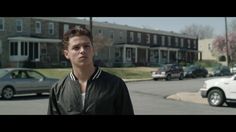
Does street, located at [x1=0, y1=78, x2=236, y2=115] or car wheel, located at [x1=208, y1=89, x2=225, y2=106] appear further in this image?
car wheel, located at [x1=208, y1=89, x2=225, y2=106]

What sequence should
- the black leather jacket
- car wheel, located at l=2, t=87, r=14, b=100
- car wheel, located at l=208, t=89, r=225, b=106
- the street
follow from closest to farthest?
the black leather jacket
the street
car wheel, located at l=208, t=89, r=225, b=106
car wheel, located at l=2, t=87, r=14, b=100

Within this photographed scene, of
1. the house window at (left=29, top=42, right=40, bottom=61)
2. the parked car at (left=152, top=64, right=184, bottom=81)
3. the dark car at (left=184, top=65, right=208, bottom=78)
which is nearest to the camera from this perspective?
the parked car at (left=152, top=64, right=184, bottom=81)

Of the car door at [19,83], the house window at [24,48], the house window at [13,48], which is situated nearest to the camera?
the car door at [19,83]

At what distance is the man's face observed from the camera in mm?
2064

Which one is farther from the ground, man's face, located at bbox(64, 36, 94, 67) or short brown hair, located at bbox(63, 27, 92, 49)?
short brown hair, located at bbox(63, 27, 92, 49)

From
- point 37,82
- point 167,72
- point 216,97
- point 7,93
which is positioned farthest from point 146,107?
point 167,72

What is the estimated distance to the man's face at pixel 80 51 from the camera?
2064 millimetres

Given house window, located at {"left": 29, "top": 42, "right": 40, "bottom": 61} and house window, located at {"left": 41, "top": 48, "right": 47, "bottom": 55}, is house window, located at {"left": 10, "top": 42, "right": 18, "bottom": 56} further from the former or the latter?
house window, located at {"left": 41, "top": 48, "right": 47, "bottom": 55}

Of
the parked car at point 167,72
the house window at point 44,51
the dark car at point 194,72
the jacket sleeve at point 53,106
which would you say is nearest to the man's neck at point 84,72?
the jacket sleeve at point 53,106

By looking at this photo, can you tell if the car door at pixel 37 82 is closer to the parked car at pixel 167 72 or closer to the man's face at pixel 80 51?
the man's face at pixel 80 51

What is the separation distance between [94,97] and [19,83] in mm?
15089

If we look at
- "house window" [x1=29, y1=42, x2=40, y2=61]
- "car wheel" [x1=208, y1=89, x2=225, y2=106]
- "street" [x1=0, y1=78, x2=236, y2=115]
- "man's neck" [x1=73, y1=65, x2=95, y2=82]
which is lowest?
"street" [x1=0, y1=78, x2=236, y2=115]

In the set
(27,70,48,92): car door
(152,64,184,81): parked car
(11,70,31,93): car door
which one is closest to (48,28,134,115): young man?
(11,70,31,93): car door

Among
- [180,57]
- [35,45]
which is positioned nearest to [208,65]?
[180,57]
